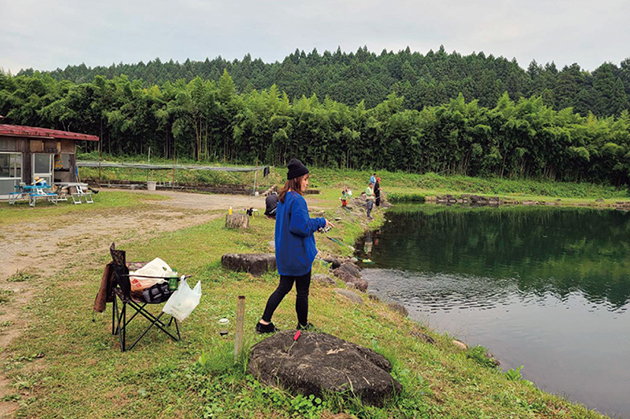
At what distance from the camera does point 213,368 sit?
3.88 metres

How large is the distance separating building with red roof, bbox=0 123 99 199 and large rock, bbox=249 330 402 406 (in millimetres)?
16432

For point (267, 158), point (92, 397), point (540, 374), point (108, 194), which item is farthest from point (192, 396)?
point (267, 158)

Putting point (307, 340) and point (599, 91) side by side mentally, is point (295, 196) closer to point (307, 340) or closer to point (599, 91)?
point (307, 340)

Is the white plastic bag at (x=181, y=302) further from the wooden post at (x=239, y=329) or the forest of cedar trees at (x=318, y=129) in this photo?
the forest of cedar trees at (x=318, y=129)

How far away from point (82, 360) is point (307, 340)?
6.98 ft

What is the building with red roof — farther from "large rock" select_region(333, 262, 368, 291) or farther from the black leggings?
the black leggings

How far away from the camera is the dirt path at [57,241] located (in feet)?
17.0

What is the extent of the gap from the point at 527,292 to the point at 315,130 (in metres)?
28.4

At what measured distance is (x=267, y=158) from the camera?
127ft

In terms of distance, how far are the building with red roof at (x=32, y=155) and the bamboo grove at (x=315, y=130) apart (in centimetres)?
1782

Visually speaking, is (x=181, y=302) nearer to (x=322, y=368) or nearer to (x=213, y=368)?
(x=213, y=368)

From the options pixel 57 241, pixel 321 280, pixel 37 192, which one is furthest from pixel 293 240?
pixel 37 192

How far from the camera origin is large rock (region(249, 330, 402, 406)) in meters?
3.51

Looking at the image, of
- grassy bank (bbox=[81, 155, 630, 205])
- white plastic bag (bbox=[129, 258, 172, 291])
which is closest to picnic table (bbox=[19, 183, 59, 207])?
grassy bank (bbox=[81, 155, 630, 205])
